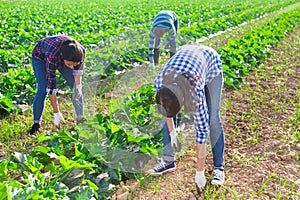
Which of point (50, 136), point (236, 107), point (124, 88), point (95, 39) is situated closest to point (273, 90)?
point (236, 107)

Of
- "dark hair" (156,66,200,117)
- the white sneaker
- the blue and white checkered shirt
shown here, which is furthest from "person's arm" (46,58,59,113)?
the white sneaker

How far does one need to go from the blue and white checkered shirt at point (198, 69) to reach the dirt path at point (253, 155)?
0.84m

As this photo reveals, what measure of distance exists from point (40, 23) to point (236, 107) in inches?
356

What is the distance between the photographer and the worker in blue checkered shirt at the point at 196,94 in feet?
7.97

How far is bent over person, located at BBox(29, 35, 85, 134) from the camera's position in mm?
3545

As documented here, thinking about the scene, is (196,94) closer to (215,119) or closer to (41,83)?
(215,119)

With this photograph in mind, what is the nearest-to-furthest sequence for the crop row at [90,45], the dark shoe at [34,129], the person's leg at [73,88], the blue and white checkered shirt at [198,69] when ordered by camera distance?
1. the blue and white checkered shirt at [198,69]
2. the person's leg at [73,88]
3. the dark shoe at [34,129]
4. the crop row at [90,45]

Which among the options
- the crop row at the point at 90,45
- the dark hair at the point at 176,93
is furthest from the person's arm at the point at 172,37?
the dark hair at the point at 176,93

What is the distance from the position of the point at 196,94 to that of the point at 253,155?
1766mm

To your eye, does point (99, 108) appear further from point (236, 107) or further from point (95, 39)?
point (95, 39)

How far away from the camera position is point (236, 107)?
527 centimetres

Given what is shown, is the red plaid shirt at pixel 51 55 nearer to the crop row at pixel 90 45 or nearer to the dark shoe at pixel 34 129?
the dark shoe at pixel 34 129

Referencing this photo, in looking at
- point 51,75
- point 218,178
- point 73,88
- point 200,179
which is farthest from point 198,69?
point 73,88

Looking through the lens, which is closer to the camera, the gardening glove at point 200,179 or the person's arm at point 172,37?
the gardening glove at point 200,179
